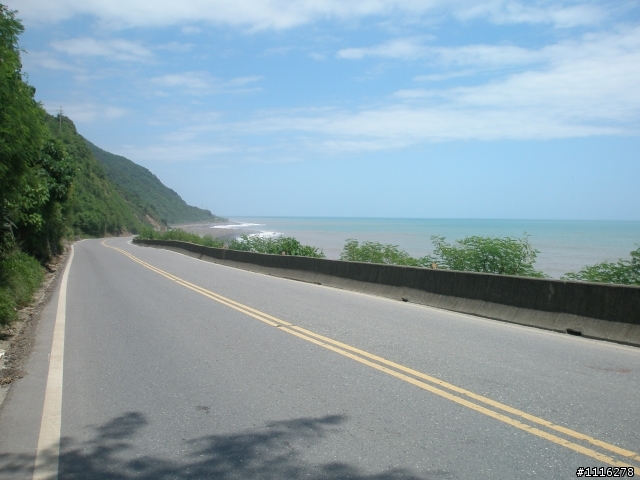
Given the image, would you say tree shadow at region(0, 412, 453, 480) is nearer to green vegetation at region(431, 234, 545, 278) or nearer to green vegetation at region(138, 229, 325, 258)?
green vegetation at region(431, 234, 545, 278)

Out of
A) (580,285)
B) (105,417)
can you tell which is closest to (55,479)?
(105,417)

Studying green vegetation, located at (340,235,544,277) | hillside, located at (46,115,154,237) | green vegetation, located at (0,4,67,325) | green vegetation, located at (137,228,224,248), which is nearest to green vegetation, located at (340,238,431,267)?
green vegetation, located at (340,235,544,277)

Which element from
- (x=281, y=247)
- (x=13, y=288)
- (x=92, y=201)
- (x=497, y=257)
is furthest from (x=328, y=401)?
(x=92, y=201)

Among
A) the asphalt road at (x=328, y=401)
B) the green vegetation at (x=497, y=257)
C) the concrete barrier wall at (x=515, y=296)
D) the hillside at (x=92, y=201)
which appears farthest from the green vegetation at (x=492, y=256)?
the hillside at (x=92, y=201)

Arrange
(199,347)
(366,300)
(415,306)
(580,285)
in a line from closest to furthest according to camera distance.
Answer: (199,347), (580,285), (415,306), (366,300)

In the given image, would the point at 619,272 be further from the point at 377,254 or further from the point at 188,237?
the point at 188,237

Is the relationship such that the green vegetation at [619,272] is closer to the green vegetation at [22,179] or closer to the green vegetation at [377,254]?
the green vegetation at [377,254]

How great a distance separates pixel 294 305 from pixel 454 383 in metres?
7.58

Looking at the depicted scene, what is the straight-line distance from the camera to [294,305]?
14.5 meters

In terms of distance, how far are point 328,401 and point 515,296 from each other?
6.64 meters

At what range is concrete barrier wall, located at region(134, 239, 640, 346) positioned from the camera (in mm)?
9961

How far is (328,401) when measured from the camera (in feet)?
21.5

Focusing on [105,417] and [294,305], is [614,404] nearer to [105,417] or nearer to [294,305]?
[105,417]

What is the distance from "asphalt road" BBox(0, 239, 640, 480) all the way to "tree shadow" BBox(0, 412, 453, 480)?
0.7 inches
